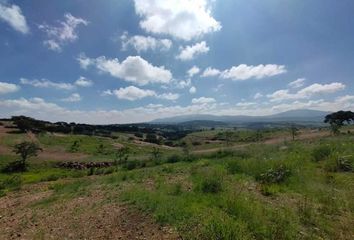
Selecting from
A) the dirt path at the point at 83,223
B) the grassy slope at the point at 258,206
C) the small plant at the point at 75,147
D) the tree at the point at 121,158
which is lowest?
the tree at the point at 121,158

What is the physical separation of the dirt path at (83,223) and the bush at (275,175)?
20.7ft

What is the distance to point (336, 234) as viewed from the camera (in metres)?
7.05

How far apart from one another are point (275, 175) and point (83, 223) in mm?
8183

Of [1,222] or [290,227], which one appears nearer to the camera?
[290,227]

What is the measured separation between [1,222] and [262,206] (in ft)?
30.5

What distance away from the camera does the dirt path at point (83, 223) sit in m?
7.99

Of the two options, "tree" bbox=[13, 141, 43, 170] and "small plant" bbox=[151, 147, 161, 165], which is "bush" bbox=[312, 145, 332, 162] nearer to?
"small plant" bbox=[151, 147, 161, 165]

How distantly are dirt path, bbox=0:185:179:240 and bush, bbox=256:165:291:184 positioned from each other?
630 centimetres

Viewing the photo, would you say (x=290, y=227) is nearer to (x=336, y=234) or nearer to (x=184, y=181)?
(x=336, y=234)

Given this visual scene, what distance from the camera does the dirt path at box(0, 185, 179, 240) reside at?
7988 mm

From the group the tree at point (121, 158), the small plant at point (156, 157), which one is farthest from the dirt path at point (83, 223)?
the tree at point (121, 158)

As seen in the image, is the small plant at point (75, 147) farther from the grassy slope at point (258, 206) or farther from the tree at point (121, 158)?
the grassy slope at point (258, 206)

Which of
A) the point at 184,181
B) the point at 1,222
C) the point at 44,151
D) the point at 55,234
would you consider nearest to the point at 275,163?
the point at 184,181

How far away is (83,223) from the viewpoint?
9078 millimetres
